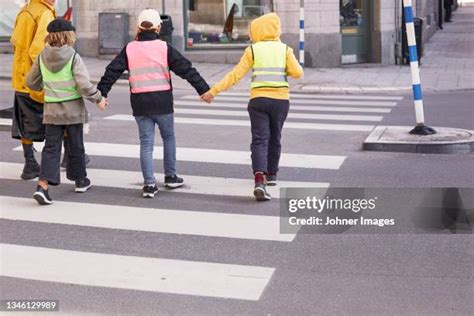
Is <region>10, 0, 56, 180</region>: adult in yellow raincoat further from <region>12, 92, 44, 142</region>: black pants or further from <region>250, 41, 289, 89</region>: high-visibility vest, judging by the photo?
<region>250, 41, 289, 89</region>: high-visibility vest

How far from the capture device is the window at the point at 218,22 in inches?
863

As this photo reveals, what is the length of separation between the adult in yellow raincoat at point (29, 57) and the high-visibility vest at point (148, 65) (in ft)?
3.37

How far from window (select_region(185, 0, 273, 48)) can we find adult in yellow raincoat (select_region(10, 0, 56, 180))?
524 inches

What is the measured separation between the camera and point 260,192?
8.03 m

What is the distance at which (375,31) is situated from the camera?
2208 cm

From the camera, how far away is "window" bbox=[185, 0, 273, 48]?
21.9 meters

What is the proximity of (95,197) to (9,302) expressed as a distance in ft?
9.44

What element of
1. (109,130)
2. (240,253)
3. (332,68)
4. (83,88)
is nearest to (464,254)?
(240,253)

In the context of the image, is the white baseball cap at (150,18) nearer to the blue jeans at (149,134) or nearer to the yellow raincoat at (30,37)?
the blue jeans at (149,134)

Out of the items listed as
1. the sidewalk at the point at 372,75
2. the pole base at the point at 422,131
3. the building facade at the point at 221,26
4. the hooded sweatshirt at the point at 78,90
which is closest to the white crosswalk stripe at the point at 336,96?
the sidewalk at the point at 372,75

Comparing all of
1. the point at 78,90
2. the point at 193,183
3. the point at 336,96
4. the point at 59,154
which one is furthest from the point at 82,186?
the point at 336,96

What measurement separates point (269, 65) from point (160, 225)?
195 centimetres

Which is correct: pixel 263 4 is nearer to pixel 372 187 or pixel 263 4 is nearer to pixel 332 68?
pixel 332 68

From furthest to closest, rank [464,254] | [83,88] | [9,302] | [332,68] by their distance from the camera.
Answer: [332,68] < [83,88] < [464,254] < [9,302]
